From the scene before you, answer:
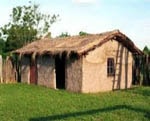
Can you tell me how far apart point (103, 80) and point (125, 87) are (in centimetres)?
226

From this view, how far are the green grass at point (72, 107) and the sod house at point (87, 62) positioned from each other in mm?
2077

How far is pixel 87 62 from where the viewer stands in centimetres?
2378

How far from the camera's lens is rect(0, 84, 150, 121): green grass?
14961 mm

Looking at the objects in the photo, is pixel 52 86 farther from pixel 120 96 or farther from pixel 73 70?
pixel 120 96

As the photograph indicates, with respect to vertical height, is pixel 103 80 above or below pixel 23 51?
below

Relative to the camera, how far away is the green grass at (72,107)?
15.0 m

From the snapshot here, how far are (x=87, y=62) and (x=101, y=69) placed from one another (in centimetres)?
123

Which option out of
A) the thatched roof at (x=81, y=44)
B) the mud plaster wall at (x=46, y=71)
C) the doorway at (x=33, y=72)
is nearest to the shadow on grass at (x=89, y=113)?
the thatched roof at (x=81, y=44)

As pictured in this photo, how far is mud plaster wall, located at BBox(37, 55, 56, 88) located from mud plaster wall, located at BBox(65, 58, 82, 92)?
1.84 metres

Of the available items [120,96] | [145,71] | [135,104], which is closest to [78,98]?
[120,96]

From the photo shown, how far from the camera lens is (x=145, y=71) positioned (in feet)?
92.0

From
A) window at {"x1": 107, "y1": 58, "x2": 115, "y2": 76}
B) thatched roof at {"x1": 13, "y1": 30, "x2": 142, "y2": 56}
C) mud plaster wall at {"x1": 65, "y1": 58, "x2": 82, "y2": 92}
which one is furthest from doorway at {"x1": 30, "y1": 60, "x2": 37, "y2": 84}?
window at {"x1": 107, "y1": 58, "x2": 115, "y2": 76}

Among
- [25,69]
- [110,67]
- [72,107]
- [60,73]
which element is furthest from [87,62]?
[25,69]

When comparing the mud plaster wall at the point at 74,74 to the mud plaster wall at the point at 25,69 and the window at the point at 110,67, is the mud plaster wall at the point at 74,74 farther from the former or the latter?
the mud plaster wall at the point at 25,69
